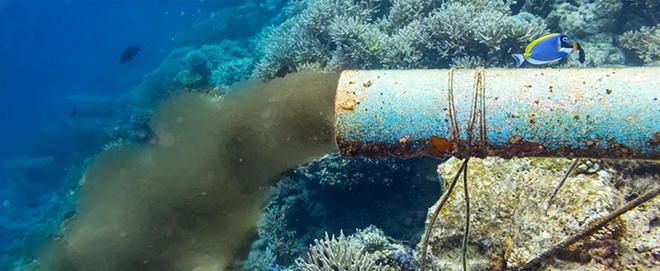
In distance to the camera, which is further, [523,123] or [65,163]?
[65,163]

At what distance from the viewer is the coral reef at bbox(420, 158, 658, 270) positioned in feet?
7.65

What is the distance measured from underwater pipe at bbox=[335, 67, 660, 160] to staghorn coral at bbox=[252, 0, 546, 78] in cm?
423

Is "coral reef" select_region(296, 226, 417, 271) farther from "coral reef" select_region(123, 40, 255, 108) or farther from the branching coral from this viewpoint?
"coral reef" select_region(123, 40, 255, 108)

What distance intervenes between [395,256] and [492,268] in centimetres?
141

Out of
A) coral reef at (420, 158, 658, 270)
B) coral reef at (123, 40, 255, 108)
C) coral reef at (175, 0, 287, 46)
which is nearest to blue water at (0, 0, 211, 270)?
coral reef at (123, 40, 255, 108)

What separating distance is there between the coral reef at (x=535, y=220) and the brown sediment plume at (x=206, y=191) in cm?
203

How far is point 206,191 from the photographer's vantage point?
194 inches

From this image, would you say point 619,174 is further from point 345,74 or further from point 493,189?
point 345,74

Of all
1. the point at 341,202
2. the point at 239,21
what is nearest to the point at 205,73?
the point at 341,202

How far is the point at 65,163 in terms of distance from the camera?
1912 cm

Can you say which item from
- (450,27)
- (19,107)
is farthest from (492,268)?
(19,107)

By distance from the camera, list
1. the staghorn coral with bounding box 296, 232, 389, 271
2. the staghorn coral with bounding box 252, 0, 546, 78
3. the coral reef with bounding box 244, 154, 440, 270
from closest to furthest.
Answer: the staghorn coral with bounding box 296, 232, 389, 271
the coral reef with bounding box 244, 154, 440, 270
the staghorn coral with bounding box 252, 0, 546, 78

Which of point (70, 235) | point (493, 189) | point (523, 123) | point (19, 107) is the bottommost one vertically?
point (493, 189)

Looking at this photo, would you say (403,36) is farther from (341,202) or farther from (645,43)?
(645,43)
